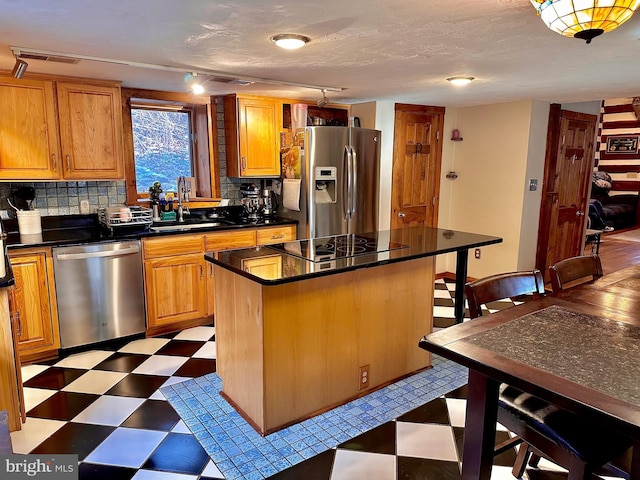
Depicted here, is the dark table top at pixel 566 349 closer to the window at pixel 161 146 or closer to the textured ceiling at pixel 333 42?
the textured ceiling at pixel 333 42

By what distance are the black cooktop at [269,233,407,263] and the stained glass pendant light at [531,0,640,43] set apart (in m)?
1.41

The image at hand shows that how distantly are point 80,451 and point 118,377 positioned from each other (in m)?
0.76

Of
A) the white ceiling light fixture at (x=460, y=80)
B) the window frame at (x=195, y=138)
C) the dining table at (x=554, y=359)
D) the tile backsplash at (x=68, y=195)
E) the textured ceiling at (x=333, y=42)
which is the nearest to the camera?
the dining table at (x=554, y=359)

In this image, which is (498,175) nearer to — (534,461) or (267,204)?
(267,204)

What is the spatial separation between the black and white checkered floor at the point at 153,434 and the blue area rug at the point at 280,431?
0.05 m

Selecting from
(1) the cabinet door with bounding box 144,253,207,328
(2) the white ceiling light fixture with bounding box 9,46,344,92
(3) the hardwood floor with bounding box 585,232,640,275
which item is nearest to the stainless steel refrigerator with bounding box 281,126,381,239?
(2) the white ceiling light fixture with bounding box 9,46,344,92

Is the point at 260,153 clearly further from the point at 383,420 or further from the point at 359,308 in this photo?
the point at 383,420

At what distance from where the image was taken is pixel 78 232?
11.0 ft

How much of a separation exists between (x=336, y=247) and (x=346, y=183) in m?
1.54

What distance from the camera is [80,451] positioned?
2084 mm

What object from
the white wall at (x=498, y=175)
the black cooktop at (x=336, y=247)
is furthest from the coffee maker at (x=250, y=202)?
the white wall at (x=498, y=175)

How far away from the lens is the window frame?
3.71 metres

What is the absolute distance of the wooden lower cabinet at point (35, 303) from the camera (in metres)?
2.86

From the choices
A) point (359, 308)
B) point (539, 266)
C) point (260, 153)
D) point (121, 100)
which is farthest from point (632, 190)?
point (121, 100)
